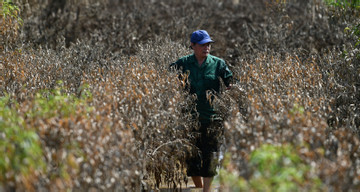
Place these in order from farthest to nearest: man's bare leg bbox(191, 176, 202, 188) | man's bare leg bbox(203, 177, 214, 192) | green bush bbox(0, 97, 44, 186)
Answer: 1. man's bare leg bbox(191, 176, 202, 188)
2. man's bare leg bbox(203, 177, 214, 192)
3. green bush bbox(0, 97, 44, 186)

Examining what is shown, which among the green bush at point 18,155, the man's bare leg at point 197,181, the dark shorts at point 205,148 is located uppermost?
the green bush at point 18,155

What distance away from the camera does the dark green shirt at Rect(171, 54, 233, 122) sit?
6.20 m

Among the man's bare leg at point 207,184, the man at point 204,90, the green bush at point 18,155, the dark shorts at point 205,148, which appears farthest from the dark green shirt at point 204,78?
the green bush at point 18,155

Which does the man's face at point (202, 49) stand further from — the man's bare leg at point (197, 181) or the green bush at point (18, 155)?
the green bush at point (18, 155)

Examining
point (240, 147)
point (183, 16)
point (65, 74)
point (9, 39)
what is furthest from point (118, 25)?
point (240, 147)

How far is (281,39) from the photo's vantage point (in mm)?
10891

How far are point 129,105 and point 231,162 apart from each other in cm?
161

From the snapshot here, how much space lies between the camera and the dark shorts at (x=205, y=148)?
20.3 feet

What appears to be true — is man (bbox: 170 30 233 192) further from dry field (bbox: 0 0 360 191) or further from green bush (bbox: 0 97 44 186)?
green bush (bbox: 0 97 44 186)

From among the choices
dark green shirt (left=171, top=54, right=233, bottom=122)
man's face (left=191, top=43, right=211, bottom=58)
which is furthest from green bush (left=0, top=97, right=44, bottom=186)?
man's face (left=191, top=43, right=211, bottom=58)

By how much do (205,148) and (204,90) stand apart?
73 centimetres

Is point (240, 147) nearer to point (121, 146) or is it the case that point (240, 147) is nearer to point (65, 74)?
point (121, 146)

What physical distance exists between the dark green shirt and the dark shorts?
0.13 meters

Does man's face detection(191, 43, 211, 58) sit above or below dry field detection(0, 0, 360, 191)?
above
